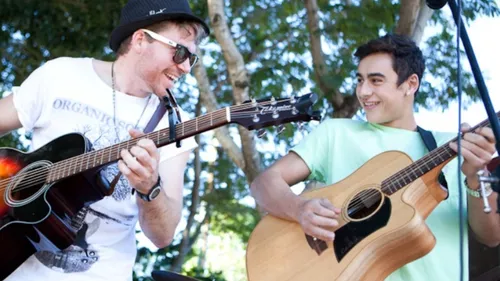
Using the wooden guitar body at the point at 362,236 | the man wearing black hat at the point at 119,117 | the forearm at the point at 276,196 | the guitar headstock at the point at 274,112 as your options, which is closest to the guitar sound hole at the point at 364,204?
the wooden guitar body at the point at 362,236

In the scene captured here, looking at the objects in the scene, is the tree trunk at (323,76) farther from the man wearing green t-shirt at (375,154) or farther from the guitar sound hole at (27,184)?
the guitar sound hole at (27,184)

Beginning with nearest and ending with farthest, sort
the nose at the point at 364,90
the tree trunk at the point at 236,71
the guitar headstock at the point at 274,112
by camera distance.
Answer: the guitar headstock at the point at 274,112 < the nose at the point at 364,90 < the tree trunk at the point at 236,71

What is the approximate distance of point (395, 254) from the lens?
137 inches

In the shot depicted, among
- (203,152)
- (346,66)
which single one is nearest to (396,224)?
(346,66)

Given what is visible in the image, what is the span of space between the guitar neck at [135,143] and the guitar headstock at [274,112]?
6cm

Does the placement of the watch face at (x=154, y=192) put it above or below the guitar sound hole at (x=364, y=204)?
above

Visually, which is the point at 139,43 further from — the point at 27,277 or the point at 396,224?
the point at 396,224

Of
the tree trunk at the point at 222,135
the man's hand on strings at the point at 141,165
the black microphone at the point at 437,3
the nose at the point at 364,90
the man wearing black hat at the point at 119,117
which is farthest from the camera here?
the tree trunk at the point at 222,135

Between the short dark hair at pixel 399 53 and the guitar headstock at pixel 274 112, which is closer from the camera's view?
the guitar headstock at pixel 274 112

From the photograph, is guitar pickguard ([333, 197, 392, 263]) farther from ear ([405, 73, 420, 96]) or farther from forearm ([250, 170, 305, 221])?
ear ([405, 73, 420, 96])

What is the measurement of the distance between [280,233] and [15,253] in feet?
4.00

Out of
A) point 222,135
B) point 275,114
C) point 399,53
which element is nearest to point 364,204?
point 275,114

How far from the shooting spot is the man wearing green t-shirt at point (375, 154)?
141 inches

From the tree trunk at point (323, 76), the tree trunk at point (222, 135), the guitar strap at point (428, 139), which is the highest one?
the guitar strap at point (428, 139)
